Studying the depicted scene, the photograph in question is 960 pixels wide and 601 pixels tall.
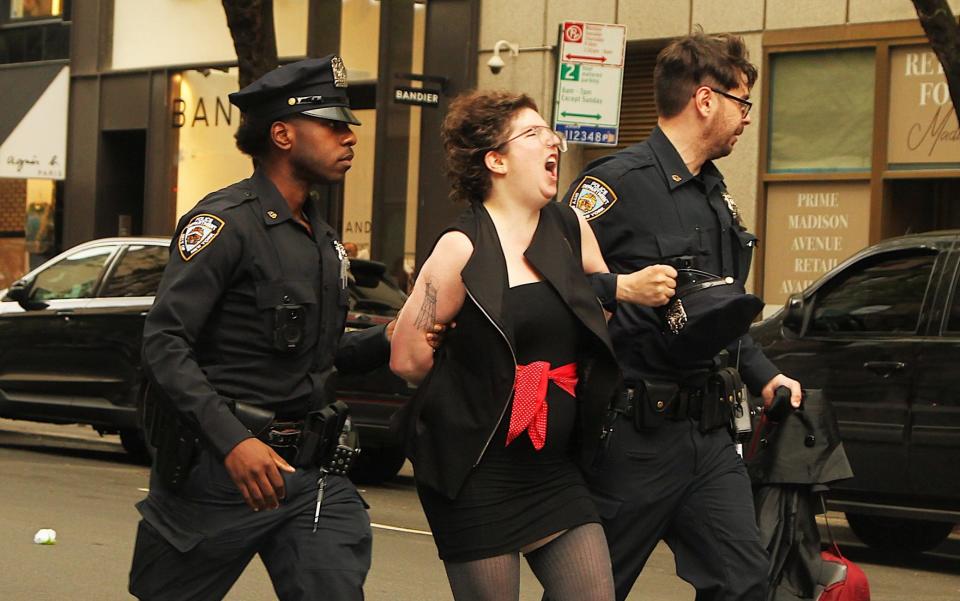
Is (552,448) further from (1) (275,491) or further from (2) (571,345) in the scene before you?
(1) (275,491)

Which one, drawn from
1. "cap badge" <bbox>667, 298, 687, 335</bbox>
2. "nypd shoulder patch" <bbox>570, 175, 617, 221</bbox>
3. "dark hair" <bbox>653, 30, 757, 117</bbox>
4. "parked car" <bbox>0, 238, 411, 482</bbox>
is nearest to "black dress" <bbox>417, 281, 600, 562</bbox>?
"cap badge" <bbox>667, 298, 687, 335</bbox>

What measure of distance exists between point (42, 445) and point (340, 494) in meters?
10.3

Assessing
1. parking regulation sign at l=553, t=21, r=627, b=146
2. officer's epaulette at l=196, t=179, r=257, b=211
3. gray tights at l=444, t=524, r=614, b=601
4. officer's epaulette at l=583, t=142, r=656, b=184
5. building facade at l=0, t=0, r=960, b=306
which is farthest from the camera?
building facade at l=0, t=0, r=960, b=306

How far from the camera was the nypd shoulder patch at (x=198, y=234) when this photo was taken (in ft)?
13.5

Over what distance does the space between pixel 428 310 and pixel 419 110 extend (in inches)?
634

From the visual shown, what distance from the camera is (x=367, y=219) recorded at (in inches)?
805

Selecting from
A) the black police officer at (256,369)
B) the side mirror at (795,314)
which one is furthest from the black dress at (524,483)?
the side mirror at (795,314)

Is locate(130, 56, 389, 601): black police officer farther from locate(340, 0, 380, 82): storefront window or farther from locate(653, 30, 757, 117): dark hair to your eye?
locate(340, 0, 380, 82): storefront window

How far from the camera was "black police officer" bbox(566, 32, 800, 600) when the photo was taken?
4605mm

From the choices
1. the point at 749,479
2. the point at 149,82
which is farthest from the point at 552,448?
the point at 149,82

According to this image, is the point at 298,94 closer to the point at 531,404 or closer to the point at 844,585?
the point at 531,404

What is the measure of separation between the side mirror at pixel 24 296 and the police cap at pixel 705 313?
357 inches

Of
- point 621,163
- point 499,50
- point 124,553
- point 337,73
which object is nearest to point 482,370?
point 337,73

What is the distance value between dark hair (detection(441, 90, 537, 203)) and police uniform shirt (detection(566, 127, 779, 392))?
2.10ft
